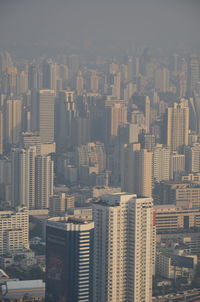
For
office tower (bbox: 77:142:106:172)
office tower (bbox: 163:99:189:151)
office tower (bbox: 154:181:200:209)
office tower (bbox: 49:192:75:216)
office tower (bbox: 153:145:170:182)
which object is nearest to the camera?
office tower (bbox: 49:192:75:216)

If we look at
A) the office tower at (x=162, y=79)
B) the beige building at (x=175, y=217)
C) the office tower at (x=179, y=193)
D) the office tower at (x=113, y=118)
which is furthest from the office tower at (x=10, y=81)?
the beige building at (x=175, y=217)

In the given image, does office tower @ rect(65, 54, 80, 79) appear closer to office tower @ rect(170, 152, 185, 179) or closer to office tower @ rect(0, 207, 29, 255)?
office tower @ rect(170, 152, 185, 179)

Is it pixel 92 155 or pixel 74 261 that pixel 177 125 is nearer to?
pixel 92 155

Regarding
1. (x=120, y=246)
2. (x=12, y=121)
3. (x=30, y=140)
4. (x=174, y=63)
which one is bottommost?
(x=120, y=246)

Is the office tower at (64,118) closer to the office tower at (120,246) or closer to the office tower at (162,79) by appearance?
the office tower at (162,79)

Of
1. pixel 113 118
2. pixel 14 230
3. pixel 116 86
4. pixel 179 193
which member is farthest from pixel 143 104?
pixel 14 230

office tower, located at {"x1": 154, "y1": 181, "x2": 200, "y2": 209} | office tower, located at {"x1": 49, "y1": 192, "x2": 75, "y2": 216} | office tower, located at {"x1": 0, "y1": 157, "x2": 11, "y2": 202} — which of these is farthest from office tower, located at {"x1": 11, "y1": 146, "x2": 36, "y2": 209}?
office tower, located at {"x1": 154, "y1": 181, "x2": 200, "y2": 209}
